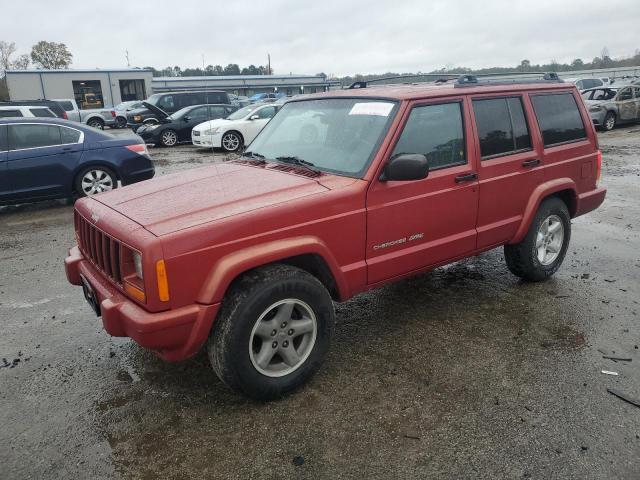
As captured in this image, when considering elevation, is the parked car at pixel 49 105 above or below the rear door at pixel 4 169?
above

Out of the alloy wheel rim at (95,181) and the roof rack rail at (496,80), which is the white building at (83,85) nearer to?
the alloy wheel rim at (95,181)

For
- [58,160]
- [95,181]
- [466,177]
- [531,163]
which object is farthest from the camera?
[95,181]

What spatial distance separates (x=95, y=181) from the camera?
334 inches

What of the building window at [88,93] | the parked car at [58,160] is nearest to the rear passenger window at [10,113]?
the parked car at [58,160]

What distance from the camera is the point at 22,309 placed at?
4617 millimetres

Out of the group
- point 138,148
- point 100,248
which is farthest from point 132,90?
point 100,248

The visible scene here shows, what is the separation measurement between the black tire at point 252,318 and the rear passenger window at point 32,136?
6.81 meters

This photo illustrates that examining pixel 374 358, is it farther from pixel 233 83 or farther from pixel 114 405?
pixel 233 83

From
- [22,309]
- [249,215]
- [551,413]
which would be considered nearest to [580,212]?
[551,413]

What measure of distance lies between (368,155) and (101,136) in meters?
6.75

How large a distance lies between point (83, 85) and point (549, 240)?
160 ft

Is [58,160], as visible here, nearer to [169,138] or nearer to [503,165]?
[503,165]

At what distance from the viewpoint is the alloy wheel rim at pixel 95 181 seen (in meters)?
8.41

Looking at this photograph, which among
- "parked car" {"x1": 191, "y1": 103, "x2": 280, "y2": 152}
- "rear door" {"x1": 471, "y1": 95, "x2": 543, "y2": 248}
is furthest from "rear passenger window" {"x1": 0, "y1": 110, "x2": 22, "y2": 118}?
"rear door" {"x1": 471, "y1": 95, "x2": 543, "y2": 248}
